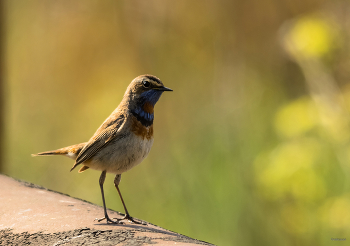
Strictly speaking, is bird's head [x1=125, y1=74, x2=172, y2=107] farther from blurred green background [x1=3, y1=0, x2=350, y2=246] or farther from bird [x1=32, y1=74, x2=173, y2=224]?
blurred green background [x1=3, y1=0, x2=350, y2=246]

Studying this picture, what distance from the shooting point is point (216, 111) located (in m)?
5.48

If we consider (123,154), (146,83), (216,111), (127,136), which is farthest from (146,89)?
(216,111)

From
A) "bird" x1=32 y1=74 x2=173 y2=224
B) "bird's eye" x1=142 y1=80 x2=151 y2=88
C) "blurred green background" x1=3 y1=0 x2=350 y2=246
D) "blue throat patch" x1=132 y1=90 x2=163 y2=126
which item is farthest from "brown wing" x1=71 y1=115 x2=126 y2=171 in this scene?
"blurred green background" x1=3 y1=0 x2=350 y2=246

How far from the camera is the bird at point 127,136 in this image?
2953 millimetres

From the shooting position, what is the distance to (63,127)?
734 centimetres

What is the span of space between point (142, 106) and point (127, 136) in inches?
12.1

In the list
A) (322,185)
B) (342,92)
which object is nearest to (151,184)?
(322,185)

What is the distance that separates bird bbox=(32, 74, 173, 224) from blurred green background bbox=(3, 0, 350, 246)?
183 cm

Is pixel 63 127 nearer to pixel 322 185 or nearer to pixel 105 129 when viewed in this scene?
pixel 105 129

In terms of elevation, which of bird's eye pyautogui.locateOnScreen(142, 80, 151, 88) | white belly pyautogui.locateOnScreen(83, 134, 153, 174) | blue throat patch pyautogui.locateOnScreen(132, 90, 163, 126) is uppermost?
bird's eye pyautogui.locateOnScreen(142, 80, 151, 88)

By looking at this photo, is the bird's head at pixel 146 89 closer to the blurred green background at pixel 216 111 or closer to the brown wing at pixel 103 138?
the brown wing at pixel 103 138

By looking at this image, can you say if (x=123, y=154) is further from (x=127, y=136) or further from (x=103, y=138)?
(x=103, y=138)

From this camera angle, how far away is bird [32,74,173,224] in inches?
116

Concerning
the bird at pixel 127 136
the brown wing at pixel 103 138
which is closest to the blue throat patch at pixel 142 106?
the bird at pixel 127 136
